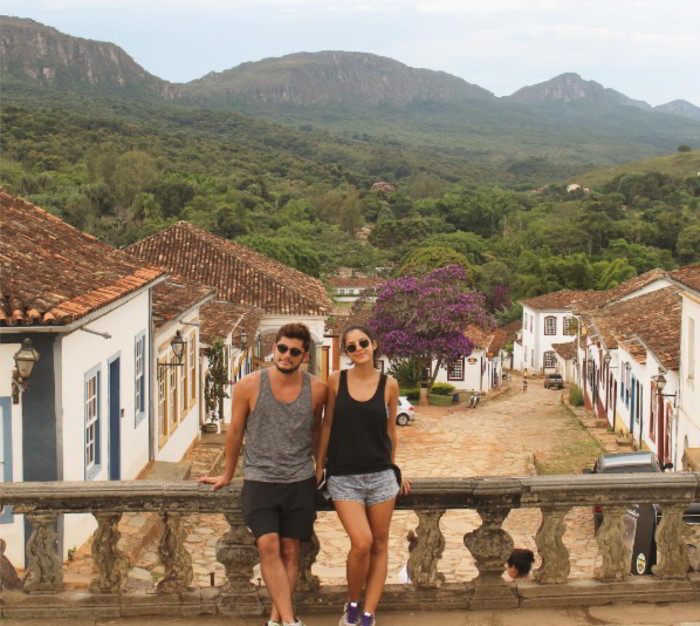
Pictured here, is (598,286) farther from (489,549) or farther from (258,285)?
(489,549)

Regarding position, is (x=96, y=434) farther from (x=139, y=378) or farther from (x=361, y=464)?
(x=361, y=464)

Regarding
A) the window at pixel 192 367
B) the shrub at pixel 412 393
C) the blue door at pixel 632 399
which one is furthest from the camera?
the shrub at pixel 412 393

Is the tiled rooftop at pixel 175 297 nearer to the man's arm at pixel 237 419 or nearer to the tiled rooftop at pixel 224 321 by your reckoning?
the tiled rooftop at pixel 224 321

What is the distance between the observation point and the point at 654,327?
75.0ft

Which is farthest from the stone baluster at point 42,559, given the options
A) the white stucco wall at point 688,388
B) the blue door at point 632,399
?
the blue door at point 632,399

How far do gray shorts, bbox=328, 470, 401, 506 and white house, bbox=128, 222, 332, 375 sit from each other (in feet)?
75.0

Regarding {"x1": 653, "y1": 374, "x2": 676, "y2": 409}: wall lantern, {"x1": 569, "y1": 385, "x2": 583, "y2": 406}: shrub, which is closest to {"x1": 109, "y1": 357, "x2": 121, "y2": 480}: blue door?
{"x1": 653, "y1": 374, "x2": 676, "y2": 409}: wall lantern

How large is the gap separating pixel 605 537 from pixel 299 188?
12711 centimetres

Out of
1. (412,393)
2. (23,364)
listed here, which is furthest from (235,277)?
(23,364)

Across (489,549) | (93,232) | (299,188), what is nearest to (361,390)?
(489,549)

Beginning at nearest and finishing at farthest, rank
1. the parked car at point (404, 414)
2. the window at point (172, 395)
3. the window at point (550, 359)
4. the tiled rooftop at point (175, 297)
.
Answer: the tiled rooftop at point (175, 297), the window at point (172, 395), the parked car at point (404, 414), the window at point (550, 359)

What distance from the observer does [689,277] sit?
16.2 m

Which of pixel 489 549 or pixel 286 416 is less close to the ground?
pixel 286 416

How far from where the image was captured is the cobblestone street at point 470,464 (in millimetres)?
11273
